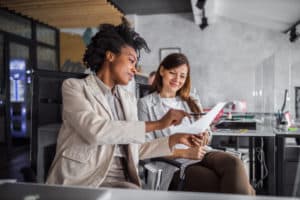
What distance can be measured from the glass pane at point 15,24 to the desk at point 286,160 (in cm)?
299

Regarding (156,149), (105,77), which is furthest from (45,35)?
(156,149)

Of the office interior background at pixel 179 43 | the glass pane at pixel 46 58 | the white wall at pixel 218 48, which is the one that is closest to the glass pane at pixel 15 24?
the office interior background at pixel 179 43

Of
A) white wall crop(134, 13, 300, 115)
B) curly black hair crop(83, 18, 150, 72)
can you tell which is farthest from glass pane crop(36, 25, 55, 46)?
curly black hair crop(83, 18, 150, 72)

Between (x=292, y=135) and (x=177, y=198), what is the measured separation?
1435mm

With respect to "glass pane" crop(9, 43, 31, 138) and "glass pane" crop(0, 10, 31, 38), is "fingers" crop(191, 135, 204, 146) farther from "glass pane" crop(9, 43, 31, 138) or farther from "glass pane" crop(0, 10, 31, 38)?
"glass pane" crop(0, 10, 31, 38)

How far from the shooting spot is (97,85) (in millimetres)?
739

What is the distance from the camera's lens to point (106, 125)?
587 millimetres

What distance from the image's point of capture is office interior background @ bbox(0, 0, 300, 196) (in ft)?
9.89

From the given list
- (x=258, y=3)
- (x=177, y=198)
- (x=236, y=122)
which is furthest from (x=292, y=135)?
(x=258, y=3)

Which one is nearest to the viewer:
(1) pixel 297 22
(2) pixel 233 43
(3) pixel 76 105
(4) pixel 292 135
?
(3) pixel 76 105

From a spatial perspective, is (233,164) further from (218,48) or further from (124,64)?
(218,48)

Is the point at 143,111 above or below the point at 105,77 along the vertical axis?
below

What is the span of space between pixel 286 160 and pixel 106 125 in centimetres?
142

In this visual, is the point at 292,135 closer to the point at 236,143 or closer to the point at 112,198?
the point at 236,143
